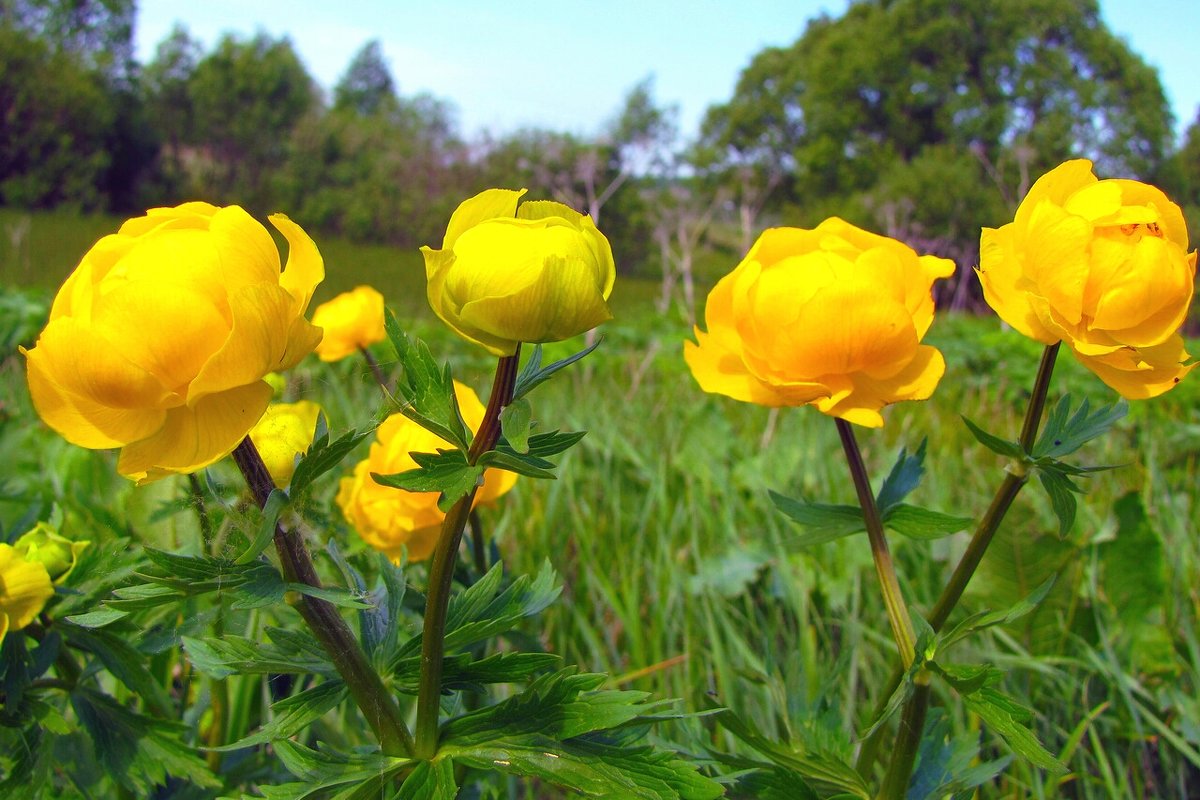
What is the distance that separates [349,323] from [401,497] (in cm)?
72

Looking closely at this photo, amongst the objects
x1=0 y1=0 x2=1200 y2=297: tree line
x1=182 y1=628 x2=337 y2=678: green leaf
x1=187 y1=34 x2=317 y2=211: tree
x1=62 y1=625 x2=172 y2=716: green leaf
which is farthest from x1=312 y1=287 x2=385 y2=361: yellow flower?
x1=187 y1=34 x2=317 y2=211: tree

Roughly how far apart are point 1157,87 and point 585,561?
17616mm

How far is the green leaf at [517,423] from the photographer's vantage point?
1.24ft

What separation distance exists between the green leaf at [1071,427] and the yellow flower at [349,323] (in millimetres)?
1035

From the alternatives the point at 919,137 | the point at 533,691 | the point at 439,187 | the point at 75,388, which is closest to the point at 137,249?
the point at 75,388

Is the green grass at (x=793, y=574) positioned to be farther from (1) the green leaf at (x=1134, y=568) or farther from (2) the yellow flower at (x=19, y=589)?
(2) the yellow flower at (x=19, y=589)

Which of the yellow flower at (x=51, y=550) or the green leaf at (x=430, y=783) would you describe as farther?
the yellow flower at (x=51, y=550)

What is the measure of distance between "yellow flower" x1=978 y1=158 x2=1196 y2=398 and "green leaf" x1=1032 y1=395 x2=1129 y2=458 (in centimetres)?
2

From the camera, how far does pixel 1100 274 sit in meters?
0.49

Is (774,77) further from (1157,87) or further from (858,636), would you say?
(858,636)

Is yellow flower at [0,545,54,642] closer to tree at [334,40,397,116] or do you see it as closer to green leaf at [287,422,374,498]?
green leaf at [287,422,374,498]

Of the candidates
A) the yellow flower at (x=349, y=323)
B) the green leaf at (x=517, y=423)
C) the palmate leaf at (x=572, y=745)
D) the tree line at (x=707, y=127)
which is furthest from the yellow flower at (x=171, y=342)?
the tree line at (x=707, y=127)

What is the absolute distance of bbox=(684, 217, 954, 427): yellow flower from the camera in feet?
1.65

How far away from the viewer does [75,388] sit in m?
0.40
